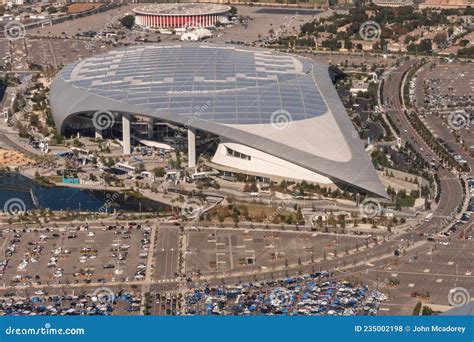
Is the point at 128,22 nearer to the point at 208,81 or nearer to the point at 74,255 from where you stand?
the point at 208,81

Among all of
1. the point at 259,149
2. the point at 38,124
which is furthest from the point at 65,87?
the point at 259,149

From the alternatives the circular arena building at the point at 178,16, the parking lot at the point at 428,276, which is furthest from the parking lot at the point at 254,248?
the circular arena building at the point at 178,16

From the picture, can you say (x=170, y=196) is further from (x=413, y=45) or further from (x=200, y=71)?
(x=413, y=45)

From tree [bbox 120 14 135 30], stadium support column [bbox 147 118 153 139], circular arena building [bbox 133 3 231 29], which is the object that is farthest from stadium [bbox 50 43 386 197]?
tree [bbox 120 14 135 30]

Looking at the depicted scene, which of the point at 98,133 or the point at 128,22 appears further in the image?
the point at 128,22

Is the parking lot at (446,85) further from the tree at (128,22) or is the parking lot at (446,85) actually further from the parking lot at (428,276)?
the tree at (128,22)

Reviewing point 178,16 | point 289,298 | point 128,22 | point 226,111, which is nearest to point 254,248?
point 289,298
